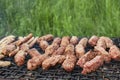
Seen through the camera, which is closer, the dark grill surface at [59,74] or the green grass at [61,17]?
A: the dark grill surface at [59,74]

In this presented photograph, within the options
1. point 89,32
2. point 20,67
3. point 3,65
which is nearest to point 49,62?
point 20,67

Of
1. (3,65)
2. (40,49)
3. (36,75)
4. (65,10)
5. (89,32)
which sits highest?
(65,10)

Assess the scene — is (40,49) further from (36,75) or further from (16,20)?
(16,20)

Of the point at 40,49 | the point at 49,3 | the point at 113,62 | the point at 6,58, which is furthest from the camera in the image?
the point at 49,3

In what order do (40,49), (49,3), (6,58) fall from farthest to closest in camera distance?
1. (49,3)
2. (40,49)
3. (6,58)

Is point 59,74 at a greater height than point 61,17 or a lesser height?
lesser
